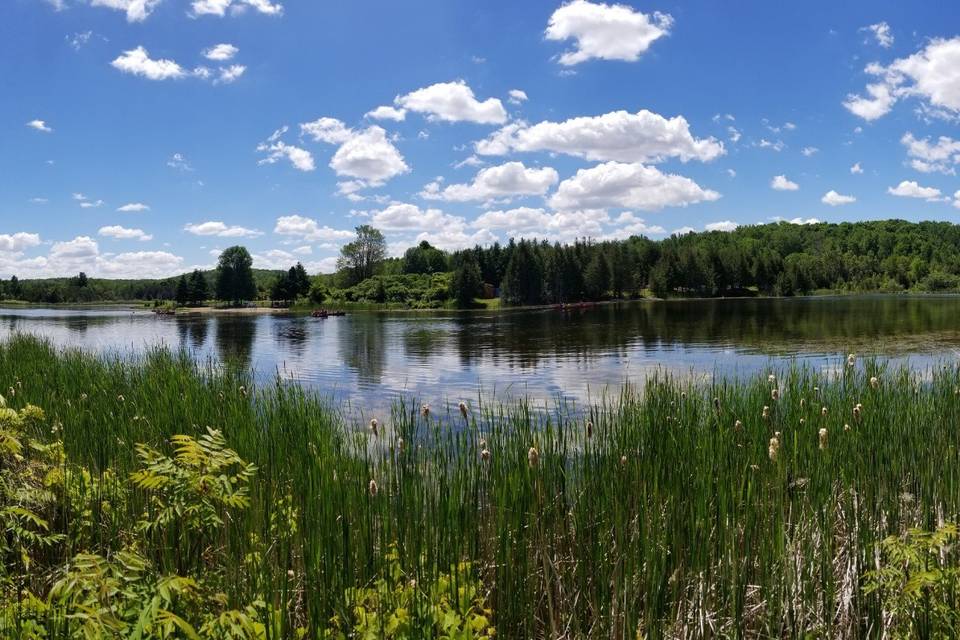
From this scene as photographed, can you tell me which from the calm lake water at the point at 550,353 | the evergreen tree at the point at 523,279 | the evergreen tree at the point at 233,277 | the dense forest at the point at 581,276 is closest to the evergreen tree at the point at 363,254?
the dense forest at the point at 581,276

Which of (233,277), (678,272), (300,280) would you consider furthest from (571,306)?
(233,277)

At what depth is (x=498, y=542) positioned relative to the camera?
479cm

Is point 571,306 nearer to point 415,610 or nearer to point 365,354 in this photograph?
point 365,354

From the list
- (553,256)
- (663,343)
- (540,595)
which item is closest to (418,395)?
(540,595)

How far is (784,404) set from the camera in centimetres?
986

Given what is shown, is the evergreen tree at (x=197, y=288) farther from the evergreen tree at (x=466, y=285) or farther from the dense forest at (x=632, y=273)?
the evergreen tree at (x=466, y=285)

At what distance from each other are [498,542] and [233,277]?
146212mm

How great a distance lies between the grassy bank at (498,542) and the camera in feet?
12.7

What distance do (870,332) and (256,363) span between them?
124 ft

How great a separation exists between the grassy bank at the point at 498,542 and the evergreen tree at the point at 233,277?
142 meters

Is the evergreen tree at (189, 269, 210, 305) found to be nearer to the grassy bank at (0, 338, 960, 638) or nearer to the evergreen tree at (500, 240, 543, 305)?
the evergreen tree at (500, 240, 543, 305)

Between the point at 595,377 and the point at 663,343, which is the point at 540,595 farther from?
the point at 663,343

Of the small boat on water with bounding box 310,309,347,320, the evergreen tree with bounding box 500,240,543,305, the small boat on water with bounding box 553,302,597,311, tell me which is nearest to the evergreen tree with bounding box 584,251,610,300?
the small boat on water with bounding box 553,302,597,311

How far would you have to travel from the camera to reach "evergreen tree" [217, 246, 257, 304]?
458 feet
